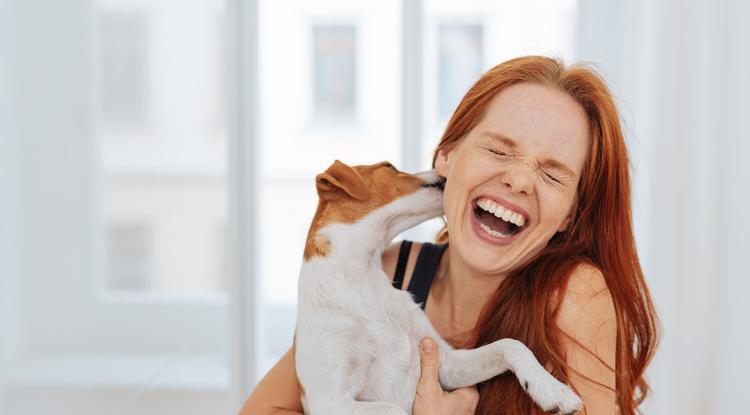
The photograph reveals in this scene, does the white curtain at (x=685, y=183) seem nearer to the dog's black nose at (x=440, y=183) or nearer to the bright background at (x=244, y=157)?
the bright background at (x=244, y=157)

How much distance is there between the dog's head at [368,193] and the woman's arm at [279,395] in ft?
0.84

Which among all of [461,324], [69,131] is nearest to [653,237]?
[461,324]

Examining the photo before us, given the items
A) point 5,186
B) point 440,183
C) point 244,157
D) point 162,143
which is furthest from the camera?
point 244,157

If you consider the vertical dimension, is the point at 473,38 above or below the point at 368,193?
above

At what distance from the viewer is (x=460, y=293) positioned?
5.00 feet

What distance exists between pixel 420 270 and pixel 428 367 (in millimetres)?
301

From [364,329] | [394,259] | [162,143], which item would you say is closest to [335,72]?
[162,143]

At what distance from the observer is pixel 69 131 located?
53.8 inches

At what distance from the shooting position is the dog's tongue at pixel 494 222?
1.39m

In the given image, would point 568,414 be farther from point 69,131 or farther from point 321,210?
point 69,131

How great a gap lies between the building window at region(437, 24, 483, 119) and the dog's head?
1.78m

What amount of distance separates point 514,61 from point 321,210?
466 mm

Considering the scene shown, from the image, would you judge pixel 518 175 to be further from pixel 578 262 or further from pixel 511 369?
pixel 511 369

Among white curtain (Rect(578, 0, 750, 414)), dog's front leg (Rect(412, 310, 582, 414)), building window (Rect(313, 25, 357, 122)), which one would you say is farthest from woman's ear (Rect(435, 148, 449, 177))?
building window (Rect(313, 25, 357, 122))
